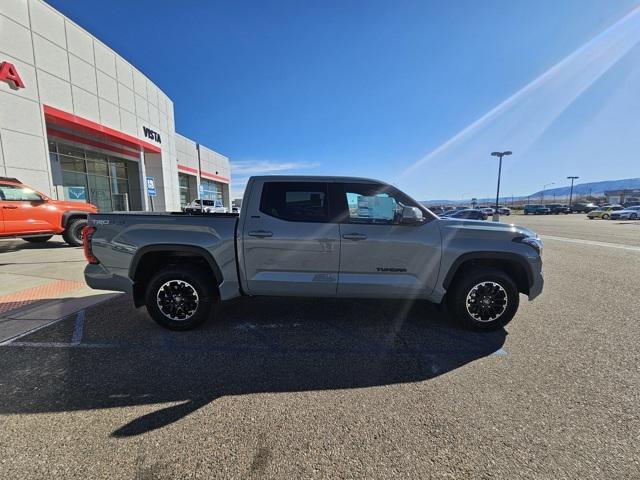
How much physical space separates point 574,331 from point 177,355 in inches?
194

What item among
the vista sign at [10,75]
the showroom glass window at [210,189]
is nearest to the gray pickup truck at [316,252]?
the vista sign at [10,75]

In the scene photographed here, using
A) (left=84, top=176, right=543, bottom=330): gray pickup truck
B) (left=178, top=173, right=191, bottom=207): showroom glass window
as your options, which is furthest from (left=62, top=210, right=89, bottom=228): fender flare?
(left=178, top=173, right=191, bottom=207): showroom glass window

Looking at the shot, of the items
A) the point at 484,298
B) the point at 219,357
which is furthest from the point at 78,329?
the point at 484,298

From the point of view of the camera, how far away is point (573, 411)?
7.88 feet

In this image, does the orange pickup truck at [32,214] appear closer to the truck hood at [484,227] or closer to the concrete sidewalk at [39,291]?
the concrete sidewalk at [39,291]

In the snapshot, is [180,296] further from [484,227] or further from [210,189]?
[210,189]

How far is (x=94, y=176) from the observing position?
62.2ft

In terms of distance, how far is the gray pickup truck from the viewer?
143 inches

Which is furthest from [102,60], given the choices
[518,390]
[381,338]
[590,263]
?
[590,263]

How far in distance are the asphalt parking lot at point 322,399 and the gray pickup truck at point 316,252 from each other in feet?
1.77

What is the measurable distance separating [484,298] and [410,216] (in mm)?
1464

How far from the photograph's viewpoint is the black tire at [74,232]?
9.77 metres

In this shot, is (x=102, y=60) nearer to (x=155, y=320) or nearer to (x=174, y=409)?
(x=155, y=320)

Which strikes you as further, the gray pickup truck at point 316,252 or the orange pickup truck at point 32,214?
the orange pickup truck at point 32,214
